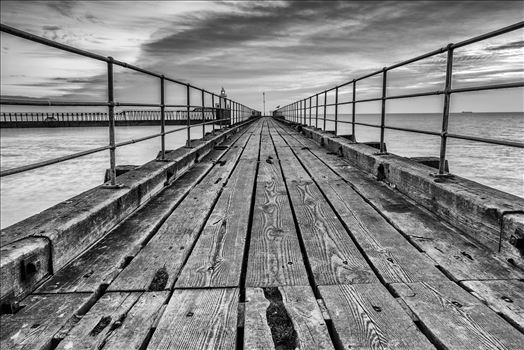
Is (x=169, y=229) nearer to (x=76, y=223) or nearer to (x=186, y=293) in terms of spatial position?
(x=76, y=223)

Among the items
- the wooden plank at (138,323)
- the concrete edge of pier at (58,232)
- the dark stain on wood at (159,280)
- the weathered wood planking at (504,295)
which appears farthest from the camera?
the dark stain on wood at (159,280)

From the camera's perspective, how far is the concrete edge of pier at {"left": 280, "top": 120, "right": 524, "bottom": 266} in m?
1.94

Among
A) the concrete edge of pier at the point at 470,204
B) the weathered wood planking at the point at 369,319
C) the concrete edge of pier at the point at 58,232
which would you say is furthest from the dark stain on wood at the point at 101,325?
the concrete edge of pier at the point at 470,204

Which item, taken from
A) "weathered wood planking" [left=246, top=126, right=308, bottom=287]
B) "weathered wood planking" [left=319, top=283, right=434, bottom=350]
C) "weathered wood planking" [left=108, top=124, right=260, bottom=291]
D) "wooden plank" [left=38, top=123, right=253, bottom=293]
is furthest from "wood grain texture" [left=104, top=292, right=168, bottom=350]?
"weathered wood planking" [left=319, top=283, right=434, bottom=350]

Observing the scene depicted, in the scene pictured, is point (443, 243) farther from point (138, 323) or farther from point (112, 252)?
point (112, 252)

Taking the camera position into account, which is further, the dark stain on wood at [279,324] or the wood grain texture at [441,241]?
the wood grain texture at [441,241]

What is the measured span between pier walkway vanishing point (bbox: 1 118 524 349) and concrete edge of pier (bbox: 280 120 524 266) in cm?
6

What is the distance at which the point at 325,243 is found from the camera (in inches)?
86.7

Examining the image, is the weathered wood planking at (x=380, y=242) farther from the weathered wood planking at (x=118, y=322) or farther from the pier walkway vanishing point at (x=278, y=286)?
the weathered wood planking at (x=118, y=322)

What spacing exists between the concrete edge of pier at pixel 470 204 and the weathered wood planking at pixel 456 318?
510mm

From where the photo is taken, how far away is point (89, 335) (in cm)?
132

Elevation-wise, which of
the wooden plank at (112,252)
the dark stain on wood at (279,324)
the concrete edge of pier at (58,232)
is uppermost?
the concrete edge of pier at (58,232)

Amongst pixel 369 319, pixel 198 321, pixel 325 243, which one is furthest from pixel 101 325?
pixel 325 243

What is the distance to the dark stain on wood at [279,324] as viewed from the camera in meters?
1.28
